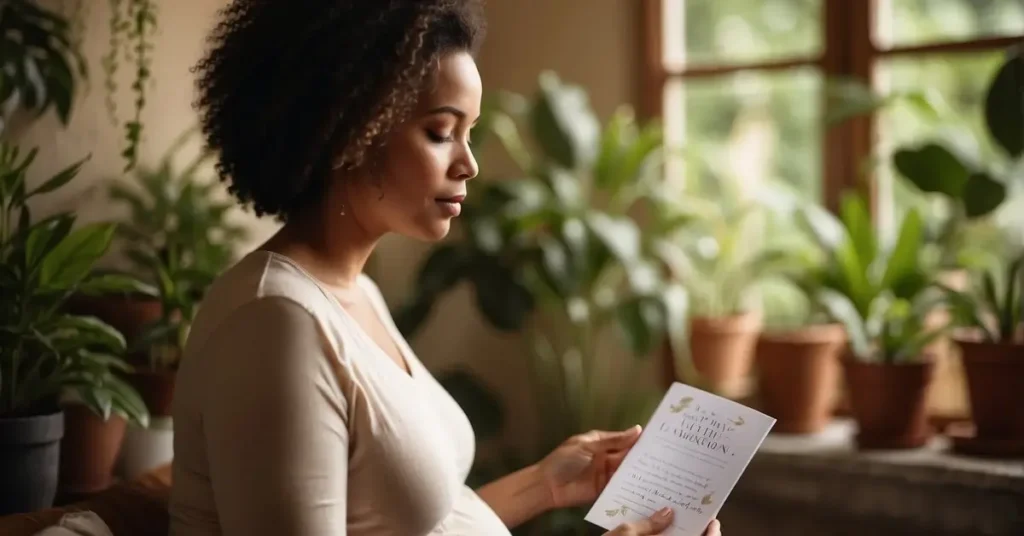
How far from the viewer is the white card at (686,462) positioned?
135 cm

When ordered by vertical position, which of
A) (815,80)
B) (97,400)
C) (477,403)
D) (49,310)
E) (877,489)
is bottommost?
(877,489)

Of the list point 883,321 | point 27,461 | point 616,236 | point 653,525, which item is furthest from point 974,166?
point 27,461

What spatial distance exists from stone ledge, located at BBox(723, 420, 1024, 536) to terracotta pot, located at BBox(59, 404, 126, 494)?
1477 millimetres

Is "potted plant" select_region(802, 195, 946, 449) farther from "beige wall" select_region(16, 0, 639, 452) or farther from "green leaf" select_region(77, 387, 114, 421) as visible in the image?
"green leaf" select_region(77, 387, 114, 421)

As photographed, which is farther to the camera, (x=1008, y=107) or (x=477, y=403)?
(x=477, y=403)

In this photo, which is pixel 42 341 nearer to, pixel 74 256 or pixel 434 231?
pixel 74 256

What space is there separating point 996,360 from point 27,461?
1.84m

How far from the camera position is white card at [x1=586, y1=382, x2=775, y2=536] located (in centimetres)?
135

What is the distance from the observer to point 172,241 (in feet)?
6.61

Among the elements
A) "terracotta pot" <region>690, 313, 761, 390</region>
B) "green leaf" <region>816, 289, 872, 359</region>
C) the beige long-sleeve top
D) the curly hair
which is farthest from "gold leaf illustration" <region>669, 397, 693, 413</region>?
"terracotta pot" <region>690, 313, 761, 390</region>

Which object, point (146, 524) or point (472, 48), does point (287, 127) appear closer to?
point (472, 48)

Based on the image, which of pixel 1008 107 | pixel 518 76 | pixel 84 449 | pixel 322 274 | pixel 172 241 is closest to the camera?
pixel 322 274

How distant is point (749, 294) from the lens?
296 centimetres

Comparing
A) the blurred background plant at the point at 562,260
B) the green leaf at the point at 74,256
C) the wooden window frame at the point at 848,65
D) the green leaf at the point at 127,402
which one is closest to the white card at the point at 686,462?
the green leaf at the point at 127,402
